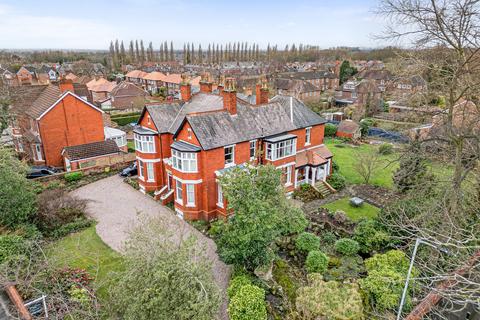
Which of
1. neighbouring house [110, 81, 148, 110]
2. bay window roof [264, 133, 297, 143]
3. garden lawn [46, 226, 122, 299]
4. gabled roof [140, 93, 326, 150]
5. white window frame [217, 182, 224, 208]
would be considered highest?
gabled roof [140, 93, 326, 150]

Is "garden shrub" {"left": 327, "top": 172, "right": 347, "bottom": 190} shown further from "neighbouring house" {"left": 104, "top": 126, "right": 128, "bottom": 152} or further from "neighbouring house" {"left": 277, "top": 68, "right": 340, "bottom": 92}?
"neighbouring house" {"left": 277, "top": 68, "right": 340, "bottom": 92}

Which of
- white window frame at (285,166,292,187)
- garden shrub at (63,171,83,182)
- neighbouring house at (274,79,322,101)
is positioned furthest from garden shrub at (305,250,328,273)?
neighbouring house at (274,79,322,101)

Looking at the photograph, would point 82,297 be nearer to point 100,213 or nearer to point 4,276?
point 4,276

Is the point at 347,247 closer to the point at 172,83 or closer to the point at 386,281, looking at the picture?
the point at 386,281

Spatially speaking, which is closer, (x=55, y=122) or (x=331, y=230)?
(x=331, y=230)

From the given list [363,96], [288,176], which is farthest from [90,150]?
[363,96]

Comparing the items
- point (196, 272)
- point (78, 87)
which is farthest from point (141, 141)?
point (78, 87)
